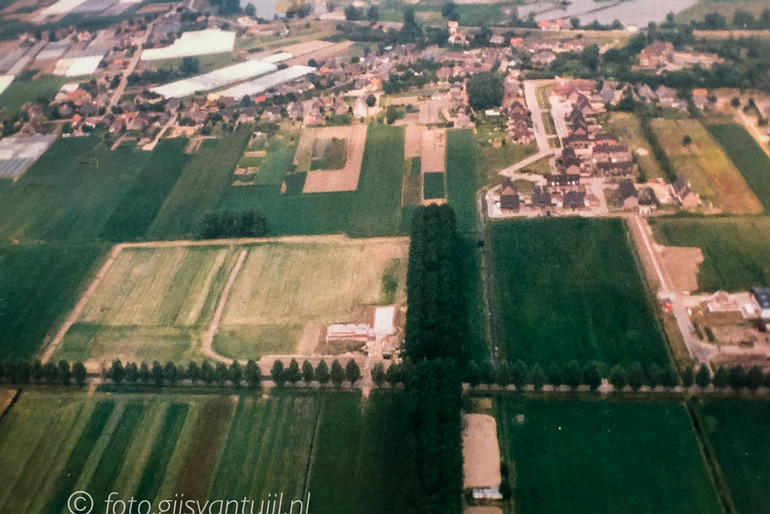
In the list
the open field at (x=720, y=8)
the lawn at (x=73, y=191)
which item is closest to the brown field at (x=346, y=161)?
the lawn at (x=73, y=191)

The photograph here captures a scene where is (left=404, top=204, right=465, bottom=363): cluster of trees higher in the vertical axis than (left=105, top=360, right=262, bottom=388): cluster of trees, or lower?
higher

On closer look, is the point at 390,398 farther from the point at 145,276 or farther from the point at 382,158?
the point at 382,158

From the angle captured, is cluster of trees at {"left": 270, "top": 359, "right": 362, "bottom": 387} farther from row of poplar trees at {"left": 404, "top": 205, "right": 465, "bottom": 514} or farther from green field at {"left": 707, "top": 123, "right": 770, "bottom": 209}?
green field at {"left": 707, "top": 123, "right": 770, "bottom": 209}

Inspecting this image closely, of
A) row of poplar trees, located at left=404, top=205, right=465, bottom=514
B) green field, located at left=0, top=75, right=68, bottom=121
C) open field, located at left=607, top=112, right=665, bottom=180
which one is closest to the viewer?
row of poplar trees, located at left=404, top=205, right=465, bottom=514

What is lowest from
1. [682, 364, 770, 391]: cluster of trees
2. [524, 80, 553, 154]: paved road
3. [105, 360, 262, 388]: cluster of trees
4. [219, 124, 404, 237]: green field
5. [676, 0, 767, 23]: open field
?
[105, 360, 262, 388]: cluster of trees

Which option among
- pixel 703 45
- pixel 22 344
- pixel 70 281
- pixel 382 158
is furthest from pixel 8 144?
pixel 703 45

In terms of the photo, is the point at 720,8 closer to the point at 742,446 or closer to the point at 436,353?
the point at 742,446

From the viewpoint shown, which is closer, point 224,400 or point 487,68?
point 224,400

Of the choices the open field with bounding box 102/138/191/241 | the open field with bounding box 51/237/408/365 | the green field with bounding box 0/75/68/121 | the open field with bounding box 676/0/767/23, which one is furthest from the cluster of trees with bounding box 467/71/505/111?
the green field with bounding box 0/75/68/121
